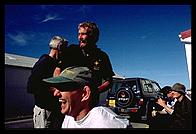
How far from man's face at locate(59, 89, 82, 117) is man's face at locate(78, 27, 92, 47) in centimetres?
81

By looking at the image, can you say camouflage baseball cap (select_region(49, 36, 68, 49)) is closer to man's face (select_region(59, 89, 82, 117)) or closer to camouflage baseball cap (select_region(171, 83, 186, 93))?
man's face (select_region(59, 89, 82, 117))

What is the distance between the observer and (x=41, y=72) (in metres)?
6.36

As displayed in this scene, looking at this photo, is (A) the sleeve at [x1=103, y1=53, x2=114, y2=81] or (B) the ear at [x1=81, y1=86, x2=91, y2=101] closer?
(B) the ear at [x1=81, y1=86, x2=91, y2=101]

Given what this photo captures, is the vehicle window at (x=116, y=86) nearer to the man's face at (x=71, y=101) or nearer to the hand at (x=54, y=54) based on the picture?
the man's face at (x=71, y=101)

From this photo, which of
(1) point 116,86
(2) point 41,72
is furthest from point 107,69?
(2) point 41,72

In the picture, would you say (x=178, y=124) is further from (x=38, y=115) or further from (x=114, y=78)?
(x=38, y=115)

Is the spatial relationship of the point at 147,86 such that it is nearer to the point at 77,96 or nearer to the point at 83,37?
the point at 77,96

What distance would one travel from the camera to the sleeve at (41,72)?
6352mm

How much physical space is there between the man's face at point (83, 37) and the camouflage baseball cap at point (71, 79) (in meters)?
0.44

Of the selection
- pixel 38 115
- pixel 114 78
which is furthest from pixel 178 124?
pixel 38 115

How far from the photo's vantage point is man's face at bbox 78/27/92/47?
641cm

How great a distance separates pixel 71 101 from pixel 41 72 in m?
0.71

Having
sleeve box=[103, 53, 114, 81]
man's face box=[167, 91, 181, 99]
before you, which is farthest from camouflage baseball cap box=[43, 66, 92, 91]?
man's face box=[167, 91, 181, 99]

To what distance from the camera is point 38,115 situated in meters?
6.35
